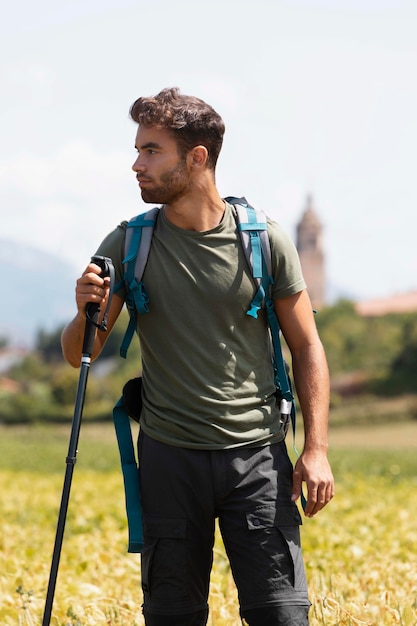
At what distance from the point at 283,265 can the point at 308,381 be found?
0.41m

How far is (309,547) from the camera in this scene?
25.1 feet

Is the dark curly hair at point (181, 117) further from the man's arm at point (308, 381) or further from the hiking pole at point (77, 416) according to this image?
the man's arm at point (308, 381)

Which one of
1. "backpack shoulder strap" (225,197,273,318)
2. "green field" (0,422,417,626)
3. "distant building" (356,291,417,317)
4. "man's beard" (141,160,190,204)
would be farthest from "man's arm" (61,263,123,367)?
"distant building" (356,291,417,317)

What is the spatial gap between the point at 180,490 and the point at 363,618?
1.30 m

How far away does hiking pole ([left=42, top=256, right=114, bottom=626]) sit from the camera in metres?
3.71

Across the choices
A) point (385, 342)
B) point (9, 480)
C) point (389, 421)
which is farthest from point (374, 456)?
point (385, 342)

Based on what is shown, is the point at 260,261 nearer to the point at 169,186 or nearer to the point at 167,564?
the point at 169,186

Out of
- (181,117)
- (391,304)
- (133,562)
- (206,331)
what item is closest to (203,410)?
(206,331)

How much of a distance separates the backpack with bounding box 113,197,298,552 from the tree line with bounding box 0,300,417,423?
7020 cm

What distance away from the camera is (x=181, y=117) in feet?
12.5

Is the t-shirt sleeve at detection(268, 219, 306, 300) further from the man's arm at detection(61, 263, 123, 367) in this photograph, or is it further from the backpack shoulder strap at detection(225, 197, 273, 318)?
the man's arm at detection(61, 263, 123, 367)

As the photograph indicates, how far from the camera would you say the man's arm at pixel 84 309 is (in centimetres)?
373

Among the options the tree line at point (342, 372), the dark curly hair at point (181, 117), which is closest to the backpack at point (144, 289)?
the dark curly hair at point (181, 117)

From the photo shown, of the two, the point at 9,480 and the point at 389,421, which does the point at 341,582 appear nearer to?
the point at 9,480
